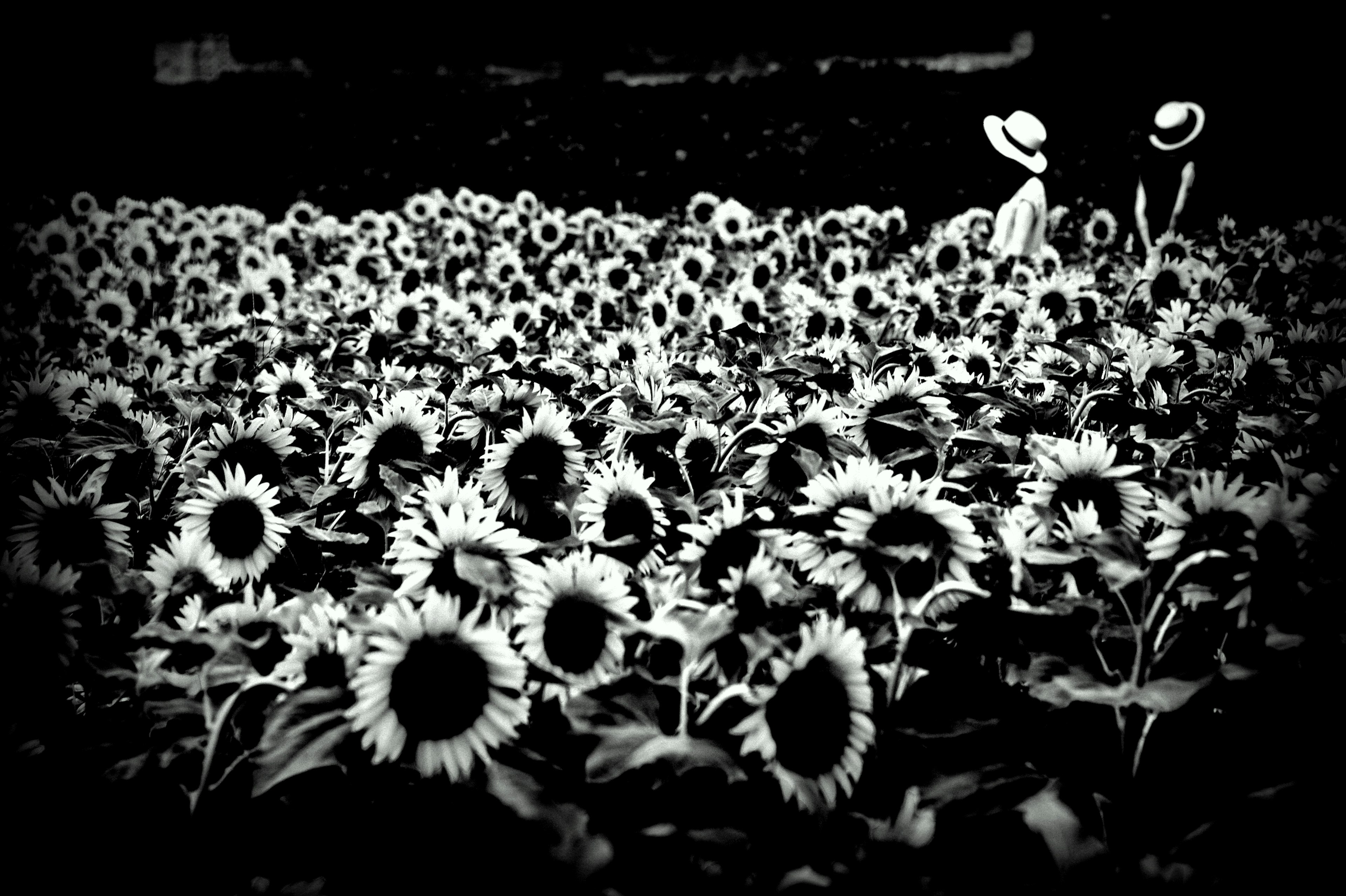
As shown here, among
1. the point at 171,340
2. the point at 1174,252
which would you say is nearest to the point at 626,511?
the point at 171,340

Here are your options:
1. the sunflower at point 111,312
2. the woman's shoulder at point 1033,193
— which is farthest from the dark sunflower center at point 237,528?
the woman's shoulder at point 1033,193

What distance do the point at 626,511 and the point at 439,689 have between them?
498 millimetres

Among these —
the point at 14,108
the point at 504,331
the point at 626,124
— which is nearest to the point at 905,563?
the point at 504,331

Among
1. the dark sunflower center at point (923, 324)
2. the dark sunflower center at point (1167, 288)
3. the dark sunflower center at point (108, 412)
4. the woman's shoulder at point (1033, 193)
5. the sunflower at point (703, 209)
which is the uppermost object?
the sunflower at point (703, 209)

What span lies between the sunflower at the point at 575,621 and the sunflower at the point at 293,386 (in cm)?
132

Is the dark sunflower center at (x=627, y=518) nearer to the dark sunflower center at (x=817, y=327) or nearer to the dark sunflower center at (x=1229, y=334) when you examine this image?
the dark sunflower center at (x=817, y=327)

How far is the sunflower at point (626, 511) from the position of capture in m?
Answer: 1.28

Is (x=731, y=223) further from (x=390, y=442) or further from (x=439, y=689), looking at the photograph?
(x=439, y=689)

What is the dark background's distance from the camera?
785 cm

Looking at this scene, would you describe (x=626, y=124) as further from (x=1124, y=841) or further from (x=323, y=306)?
(x=1124, y=841)

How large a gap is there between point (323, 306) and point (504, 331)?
135cm

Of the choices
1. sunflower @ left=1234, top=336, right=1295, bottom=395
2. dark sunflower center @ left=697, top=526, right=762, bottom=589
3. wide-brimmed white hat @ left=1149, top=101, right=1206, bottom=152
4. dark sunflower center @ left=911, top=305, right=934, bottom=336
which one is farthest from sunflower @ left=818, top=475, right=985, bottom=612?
wide-brimmed white hat @ left=1149, top=101, right=1206, bottom=152

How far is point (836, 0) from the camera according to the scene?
46.3 feet

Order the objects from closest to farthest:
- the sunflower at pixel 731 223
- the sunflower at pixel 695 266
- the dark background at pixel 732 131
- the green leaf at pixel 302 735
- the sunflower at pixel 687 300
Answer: the green leaf at pixel 302 735 < the sunflower at pixel 687 300 < the sunflower at pixel 695 266 < the sunflower at pixel 731 223 < the dark background at pixel 732 131
